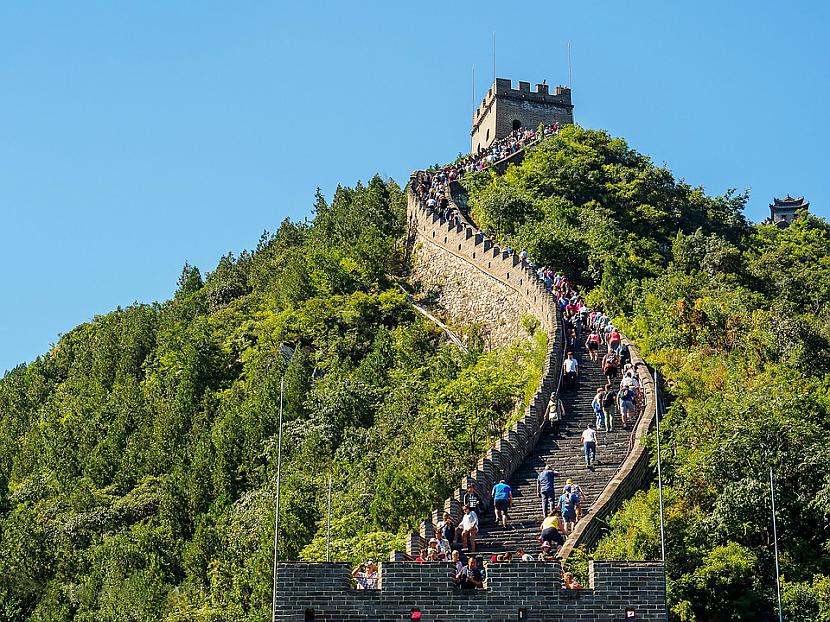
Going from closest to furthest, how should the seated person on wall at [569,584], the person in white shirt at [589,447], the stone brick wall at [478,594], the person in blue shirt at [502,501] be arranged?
the stone brick wall at [478,594], the seated person on wall at [569,584], the person in blue shirt at [502,501], the person in white shirt at [589,447]

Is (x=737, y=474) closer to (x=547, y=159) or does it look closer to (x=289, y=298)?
(x=289, y=298)

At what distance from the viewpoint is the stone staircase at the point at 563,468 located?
2891 cm

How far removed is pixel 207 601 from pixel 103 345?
92.0 feet

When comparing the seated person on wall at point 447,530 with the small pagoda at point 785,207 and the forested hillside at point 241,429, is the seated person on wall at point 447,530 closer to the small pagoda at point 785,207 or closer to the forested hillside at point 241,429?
the forested hillside at point 241,429

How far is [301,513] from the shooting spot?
137ft

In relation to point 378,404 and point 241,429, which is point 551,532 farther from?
point 241,429

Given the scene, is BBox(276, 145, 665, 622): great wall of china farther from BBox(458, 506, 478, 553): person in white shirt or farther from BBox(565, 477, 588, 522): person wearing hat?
BBox(458, 506, 478, 553): person in white shirt

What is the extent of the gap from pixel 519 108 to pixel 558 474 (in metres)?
53.6

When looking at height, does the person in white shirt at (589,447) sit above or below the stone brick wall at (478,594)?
above

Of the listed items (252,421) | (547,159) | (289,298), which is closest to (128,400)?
(289,298)

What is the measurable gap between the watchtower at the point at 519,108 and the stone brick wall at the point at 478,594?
65004mm

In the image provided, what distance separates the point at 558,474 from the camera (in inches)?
1284

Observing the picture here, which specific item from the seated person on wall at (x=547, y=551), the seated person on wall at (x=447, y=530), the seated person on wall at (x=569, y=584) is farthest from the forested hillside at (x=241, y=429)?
the seated person on wall at (x=569, y=584)

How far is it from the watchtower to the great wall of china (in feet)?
68.1
